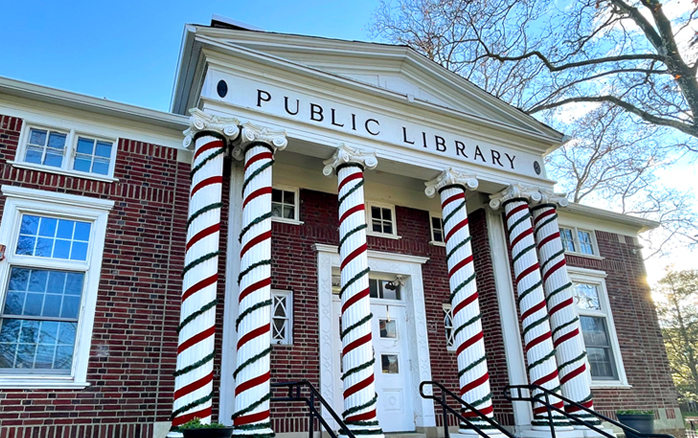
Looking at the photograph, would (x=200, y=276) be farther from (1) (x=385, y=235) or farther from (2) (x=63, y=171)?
(1) (x=385, y=235)

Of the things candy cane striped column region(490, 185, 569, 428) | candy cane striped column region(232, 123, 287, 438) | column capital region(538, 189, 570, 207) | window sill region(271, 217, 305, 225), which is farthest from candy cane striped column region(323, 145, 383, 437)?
column capital region(538, 189, 570, 207)

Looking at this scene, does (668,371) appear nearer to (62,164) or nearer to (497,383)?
(497,383)

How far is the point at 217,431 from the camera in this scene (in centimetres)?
530

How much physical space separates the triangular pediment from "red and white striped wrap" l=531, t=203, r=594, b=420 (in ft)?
5.90

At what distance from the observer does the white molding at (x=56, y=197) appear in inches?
263

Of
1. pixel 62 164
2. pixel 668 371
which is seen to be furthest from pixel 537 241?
pixel 62 164

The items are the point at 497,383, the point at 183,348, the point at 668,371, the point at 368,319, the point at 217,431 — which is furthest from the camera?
the point at 668,371

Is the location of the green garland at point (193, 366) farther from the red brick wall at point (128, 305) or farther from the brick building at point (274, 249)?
the red brick wall at point (128, 305)

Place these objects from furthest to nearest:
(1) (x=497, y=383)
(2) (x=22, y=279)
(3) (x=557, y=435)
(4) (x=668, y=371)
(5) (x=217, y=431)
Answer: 1. (4) (x=668, y=371)
2. (1) (x=497, y=383)
3. (3) (x=557, y=435)
4. (2) (x=22, y=279)
5. (5) (x=217, y=431)

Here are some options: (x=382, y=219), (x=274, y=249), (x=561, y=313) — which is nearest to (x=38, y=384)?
(x=274, y=249)

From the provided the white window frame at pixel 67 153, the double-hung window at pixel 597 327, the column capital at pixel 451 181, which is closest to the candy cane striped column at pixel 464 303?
the column capital at pixel 451 181

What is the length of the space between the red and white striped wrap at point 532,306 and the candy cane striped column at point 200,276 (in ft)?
17.0

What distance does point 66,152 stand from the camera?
23.6 ft

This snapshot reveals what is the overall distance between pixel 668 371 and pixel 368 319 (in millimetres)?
8553
